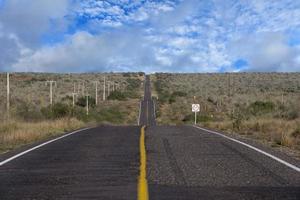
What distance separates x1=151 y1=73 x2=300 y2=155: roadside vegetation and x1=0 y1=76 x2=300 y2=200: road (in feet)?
14.8

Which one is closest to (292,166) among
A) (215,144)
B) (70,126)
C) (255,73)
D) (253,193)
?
(253,193)

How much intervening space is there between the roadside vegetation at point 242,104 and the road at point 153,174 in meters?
4.52

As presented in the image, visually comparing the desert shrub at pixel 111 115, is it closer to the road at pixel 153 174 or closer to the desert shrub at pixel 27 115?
the desert shrub at pixel 27 115

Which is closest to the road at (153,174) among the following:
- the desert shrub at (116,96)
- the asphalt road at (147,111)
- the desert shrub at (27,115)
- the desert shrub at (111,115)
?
the desert shrub at (27,115)

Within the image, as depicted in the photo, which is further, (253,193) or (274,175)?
(274,175)

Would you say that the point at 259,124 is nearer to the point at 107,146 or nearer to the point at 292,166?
the point at 107,146

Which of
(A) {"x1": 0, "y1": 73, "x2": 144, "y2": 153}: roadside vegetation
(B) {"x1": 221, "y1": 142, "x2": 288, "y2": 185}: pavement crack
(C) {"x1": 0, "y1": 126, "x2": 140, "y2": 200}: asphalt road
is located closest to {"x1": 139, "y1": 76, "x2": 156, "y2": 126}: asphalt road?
(A) {"x1": 0, "y1": 73, "x2": 144, "y2": 153}: roadside vegetation

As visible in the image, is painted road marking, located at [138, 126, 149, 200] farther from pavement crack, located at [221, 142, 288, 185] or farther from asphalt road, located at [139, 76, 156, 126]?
asphalt road, located at [139, 76, 156, 126]

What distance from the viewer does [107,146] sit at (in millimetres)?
17734

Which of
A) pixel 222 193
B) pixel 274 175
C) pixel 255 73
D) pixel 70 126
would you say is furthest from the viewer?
pixel 255 73

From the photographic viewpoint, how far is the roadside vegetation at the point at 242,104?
26.6 meters

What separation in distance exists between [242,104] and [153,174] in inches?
2738

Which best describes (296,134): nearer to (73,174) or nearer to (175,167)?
(175,167)

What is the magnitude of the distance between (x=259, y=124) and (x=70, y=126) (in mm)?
11949
